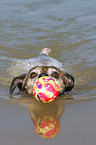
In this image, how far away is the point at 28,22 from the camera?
1074 cm

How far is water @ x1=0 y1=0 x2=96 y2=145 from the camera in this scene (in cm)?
683

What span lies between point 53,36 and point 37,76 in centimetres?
454

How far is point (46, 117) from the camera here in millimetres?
4352

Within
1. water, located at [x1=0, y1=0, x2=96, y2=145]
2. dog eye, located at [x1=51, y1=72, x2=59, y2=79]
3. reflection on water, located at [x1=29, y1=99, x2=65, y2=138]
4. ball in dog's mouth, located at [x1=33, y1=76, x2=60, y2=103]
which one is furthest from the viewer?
water, located at [x1=0, y1=0, x2=96, y2=145]

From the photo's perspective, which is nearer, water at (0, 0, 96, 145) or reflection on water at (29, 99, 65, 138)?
reflection on water at (29, 99, 65, 138)

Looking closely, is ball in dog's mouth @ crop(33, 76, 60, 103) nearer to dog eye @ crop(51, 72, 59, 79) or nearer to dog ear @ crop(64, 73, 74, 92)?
dog eye @ crop(51, 72, 59, 79)

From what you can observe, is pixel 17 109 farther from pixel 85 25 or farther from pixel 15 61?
pixel 85 25

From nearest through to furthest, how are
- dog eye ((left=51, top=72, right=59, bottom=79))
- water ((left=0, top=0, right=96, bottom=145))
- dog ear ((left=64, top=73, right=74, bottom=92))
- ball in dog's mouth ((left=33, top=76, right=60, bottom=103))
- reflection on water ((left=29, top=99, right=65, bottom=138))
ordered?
1. reflection on water ((left=29, top=99, right=65, bottom=138))
2. ball in dog's mouth ((left=33, top=76, right=60, bottom=103))
3. dog eye ((left=51, top=72, right=59, bottom=79))
4. dog ear ((left=64, top=73, right=74, bottom=92))
5. water ((left=0, top=0, right=96, bottom=145))

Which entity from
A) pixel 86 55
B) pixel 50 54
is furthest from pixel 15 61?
pixel 86 55

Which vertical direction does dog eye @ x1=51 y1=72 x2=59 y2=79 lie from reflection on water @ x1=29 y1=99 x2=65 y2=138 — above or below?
above

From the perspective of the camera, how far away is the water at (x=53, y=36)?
6.83 metres

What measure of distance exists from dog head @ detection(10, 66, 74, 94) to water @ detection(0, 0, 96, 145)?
Result: 285 mm

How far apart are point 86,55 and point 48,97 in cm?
391

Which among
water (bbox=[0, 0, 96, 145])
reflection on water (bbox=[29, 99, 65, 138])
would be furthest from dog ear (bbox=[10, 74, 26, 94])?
reflection on water (bbox=[29, 99, 65, 138])
